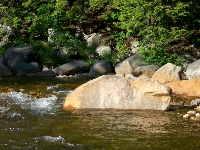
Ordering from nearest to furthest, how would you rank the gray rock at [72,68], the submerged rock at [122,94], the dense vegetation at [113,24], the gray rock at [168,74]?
the submerged rock at [122,94], the gray rock at [168,74], the dense vegetation at [113,24], the gray rock at [72,68]

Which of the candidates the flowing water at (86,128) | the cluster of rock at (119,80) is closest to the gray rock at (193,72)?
the cluster of rock at (119,80)

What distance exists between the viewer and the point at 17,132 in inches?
407

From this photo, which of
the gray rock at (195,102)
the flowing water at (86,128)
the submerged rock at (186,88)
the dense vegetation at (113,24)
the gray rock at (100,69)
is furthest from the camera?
the gray rock at (100,69)

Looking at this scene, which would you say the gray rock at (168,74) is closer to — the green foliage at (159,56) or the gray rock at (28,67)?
the green foliage at (159,56)

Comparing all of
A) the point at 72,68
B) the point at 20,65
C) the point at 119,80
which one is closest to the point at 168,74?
the point at 119,80

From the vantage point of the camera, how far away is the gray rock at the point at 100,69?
21.5m

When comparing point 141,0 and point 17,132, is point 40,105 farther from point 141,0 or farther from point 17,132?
point 141,0

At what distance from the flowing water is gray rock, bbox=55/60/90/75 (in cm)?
737

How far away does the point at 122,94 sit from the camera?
12.9 metres

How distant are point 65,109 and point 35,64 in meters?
10.7

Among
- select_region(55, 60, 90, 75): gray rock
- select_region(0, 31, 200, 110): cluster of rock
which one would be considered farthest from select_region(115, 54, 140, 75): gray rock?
select_region(55, 60, 90, 75): gray rock

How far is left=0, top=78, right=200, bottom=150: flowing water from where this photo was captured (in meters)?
9.36

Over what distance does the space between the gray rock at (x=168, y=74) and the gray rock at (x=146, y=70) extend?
4.61 feet

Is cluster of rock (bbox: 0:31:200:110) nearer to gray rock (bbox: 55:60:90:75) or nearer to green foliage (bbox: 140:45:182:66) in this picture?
gray rock (bbox: 55:60:90:75)
